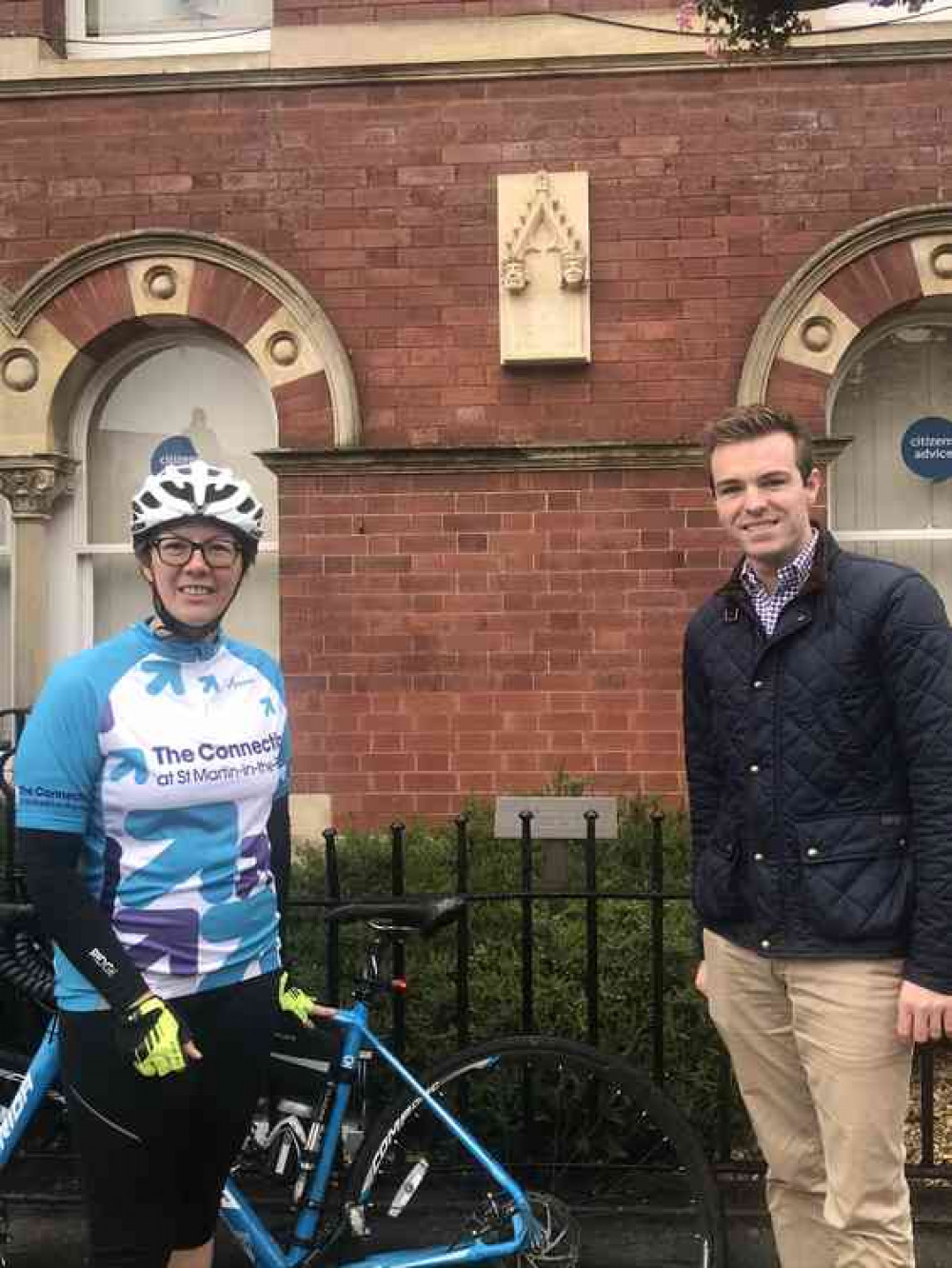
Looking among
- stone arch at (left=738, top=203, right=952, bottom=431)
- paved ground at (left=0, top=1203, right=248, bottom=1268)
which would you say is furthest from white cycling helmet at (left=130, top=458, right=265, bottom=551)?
stone arch at (left=738, top=203, right=952, bottom=431)

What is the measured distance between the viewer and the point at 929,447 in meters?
7.67

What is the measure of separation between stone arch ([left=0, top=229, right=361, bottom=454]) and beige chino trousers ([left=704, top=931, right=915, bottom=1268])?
5.16 meters

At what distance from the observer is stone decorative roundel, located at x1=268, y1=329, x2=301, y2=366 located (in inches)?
286

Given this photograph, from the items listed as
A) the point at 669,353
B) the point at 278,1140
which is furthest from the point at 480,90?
the point at 278,1140

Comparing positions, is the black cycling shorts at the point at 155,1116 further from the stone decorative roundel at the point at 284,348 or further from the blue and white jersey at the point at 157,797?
the stone decorative roundel at the point at 284,348

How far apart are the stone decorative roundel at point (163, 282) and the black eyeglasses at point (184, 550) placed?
17.3ft

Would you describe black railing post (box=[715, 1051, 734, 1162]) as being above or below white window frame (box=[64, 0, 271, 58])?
below

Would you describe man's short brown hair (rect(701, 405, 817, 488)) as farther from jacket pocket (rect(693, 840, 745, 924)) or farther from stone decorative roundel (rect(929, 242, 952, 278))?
stone decorative roundel (rect(929, 242, 952, 278))

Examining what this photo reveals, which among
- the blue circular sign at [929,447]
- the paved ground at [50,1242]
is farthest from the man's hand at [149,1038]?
the blue circular sign at [929,447]

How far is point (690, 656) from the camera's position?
2.66 m

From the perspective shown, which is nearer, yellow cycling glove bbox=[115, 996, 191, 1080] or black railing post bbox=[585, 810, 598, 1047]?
yellow cycling glove bbox=[115, 996, 191, 1080]

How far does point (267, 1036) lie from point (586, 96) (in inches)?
239

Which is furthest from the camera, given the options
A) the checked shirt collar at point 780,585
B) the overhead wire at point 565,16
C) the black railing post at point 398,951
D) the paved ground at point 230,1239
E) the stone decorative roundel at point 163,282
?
the stone decorative roundel at point 163,282

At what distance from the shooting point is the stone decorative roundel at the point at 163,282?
7328 millimetres
